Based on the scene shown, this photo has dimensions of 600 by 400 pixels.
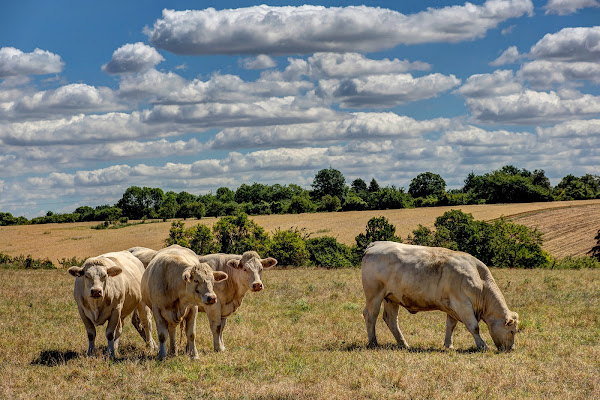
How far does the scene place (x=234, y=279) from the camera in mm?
15430

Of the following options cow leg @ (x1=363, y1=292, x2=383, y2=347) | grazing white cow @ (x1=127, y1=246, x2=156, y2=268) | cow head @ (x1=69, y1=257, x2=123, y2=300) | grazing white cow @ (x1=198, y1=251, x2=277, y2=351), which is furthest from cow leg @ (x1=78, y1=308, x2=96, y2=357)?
cow leg @ (x1=363, y1=292, x2=383, y2=347)

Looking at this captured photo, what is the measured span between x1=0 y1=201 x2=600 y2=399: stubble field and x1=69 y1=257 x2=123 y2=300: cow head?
143 cm

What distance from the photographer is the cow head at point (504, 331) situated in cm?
1468

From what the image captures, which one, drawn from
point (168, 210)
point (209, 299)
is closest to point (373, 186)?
point (168, 210)

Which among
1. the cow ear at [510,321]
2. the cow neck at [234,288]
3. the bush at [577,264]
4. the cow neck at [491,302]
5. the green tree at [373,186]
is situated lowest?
the bush at [577,264]

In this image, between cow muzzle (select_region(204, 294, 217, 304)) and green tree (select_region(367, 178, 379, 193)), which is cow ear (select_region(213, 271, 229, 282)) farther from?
green tree (select_region(367, 178, 379, 193))

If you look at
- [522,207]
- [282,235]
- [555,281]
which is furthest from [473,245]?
[522,207]

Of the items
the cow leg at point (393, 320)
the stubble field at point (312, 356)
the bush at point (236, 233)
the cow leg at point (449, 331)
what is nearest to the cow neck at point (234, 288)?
the stubble field at point (312, 356)

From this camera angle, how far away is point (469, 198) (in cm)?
11450

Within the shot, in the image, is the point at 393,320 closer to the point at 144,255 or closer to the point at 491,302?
the point at 491,302

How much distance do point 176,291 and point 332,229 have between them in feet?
231

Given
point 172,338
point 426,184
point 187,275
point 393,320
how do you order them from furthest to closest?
1. point 426,184
2. point 393,320
3. point 172,338
4. point 187,275

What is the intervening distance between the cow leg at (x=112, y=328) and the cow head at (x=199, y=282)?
7.51 ft

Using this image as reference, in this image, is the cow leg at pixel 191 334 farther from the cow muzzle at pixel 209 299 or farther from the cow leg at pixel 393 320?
the cow leg at pixel 393 320
